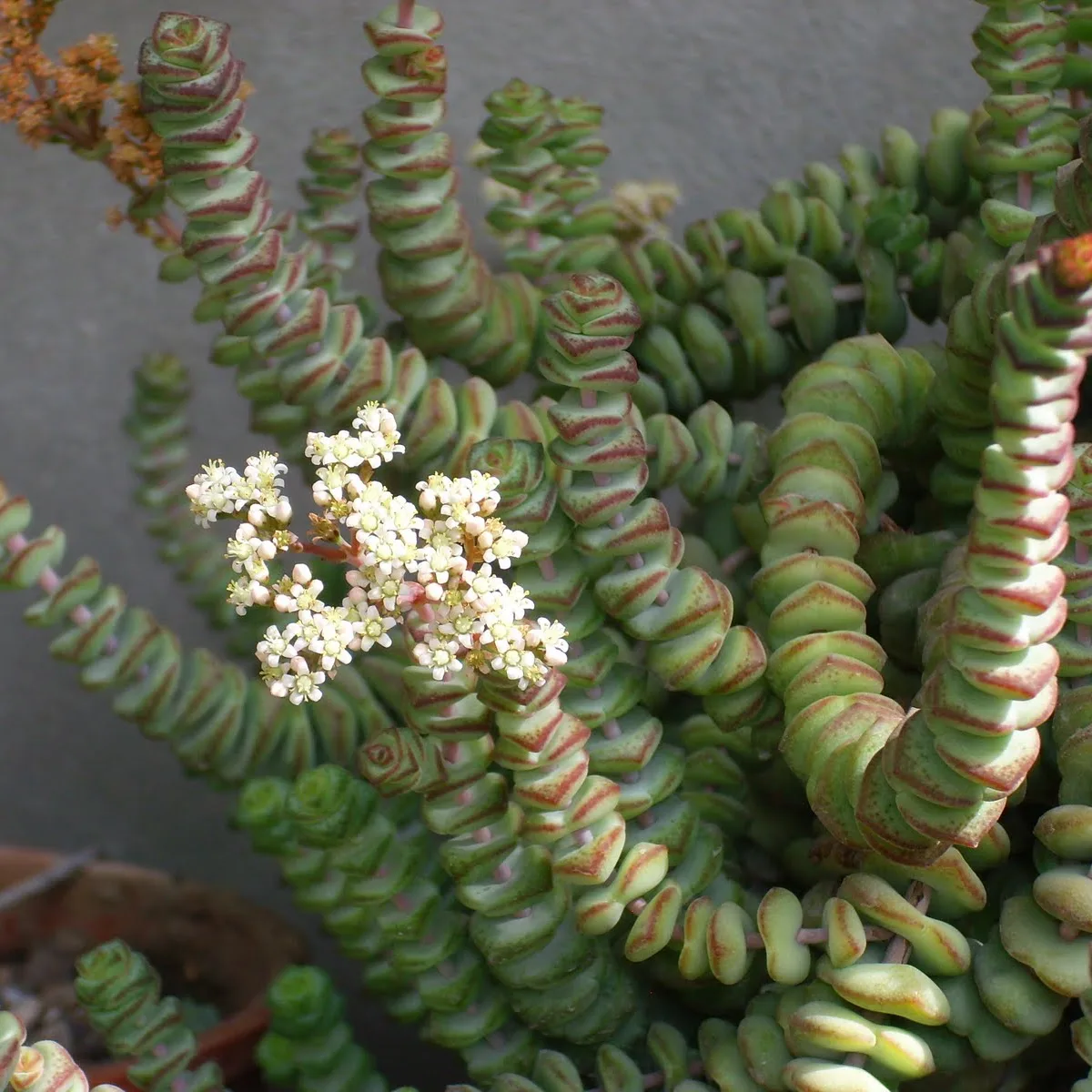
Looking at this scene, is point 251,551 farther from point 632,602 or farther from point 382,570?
point 632,602

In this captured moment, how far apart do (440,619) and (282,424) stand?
29 cm

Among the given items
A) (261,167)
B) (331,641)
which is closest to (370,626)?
(331,641)

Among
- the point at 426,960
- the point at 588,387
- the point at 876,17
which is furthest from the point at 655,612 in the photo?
the point at 876,17

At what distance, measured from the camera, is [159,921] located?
1.06 m

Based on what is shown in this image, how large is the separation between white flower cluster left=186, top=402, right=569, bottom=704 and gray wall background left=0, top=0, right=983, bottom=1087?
0.52m

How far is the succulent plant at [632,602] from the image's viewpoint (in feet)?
1.77

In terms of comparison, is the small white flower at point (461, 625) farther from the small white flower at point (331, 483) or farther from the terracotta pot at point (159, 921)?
the terracotta pot at point (159, 921)

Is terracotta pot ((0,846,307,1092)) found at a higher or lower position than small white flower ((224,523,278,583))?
lower

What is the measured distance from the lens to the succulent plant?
539 millimetres

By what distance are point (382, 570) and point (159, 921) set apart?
2.17ft

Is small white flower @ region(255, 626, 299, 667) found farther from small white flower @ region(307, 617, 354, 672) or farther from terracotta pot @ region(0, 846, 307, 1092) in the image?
terracotta pot @ region(0, 846, 307, 1092)

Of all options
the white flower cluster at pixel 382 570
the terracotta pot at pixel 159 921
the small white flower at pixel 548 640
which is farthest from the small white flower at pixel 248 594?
the terracotta pot at pixel 159 921

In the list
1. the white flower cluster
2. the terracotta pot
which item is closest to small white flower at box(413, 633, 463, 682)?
the white flower cluster

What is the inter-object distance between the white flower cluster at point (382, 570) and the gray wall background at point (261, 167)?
523 mm
